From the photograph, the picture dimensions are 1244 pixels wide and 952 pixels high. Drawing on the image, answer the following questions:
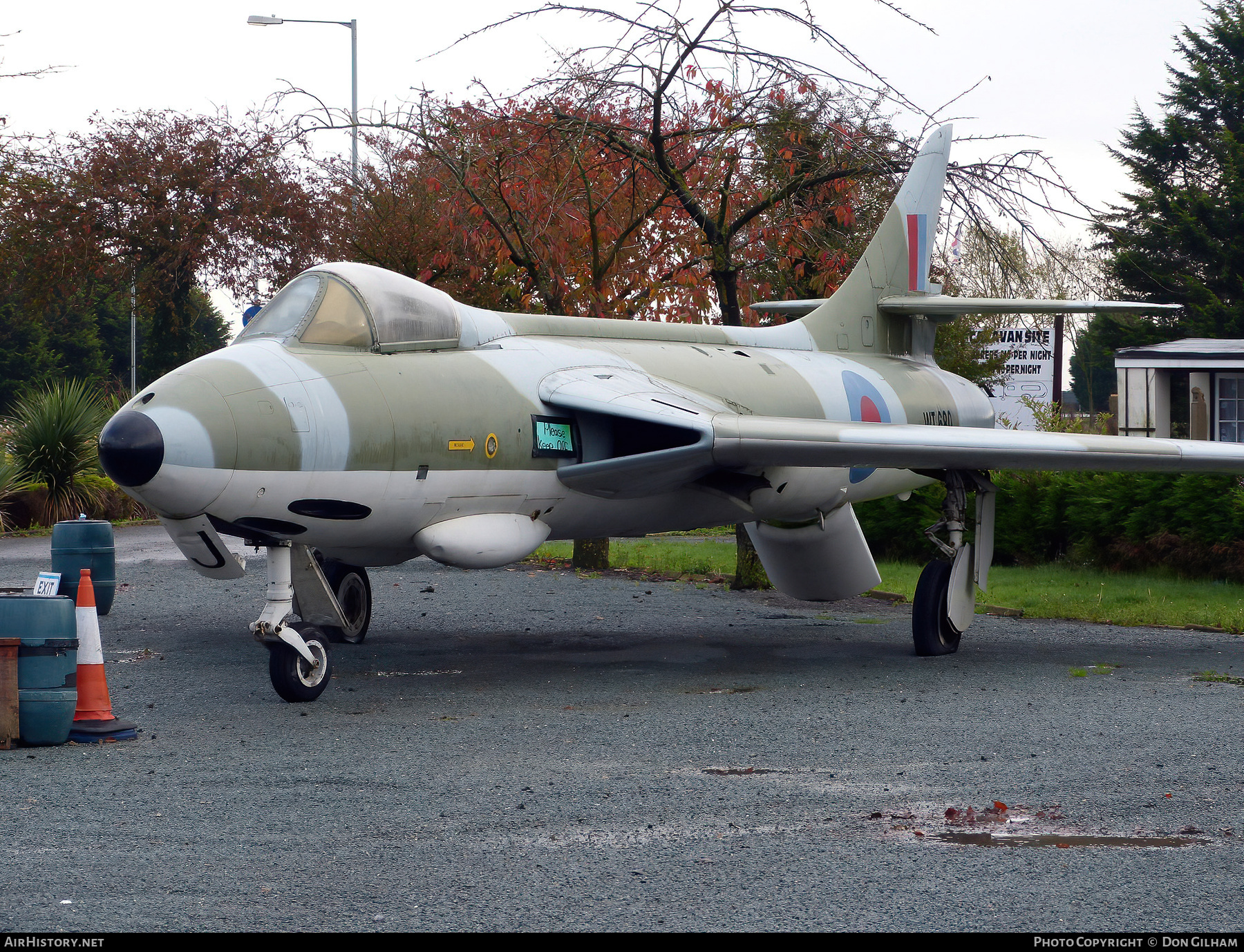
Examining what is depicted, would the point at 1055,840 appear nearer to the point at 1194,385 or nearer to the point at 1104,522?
the point at 1104,522

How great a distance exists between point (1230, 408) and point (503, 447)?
22.7 meters

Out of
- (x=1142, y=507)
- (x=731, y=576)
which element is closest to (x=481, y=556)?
(x=731, y=576)

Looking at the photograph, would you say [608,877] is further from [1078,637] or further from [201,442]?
[1078,637]

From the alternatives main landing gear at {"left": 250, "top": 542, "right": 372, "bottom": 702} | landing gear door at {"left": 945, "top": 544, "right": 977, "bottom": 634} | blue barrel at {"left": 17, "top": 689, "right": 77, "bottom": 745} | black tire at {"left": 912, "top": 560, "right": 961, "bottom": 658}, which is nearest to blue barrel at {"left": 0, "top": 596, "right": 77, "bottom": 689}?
blue barrel at {"left": 17, "top": 689, "right": 77, "bottom": 745}

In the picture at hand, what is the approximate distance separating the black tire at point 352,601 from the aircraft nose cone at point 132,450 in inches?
154

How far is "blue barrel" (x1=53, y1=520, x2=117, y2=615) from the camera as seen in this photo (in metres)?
12.1

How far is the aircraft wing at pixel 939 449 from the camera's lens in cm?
890

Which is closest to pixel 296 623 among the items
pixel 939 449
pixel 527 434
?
pixel 527 434

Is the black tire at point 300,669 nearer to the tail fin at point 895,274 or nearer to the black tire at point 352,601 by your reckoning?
the black tire at point 352,601

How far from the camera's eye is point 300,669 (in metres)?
8.05

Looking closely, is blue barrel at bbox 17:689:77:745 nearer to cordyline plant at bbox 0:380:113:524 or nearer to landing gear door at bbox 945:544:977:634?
Answer: landing gear door at bbox 945:544:977:634

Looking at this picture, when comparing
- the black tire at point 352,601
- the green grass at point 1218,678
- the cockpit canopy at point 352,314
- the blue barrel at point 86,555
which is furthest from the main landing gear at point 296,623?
the green grass at point 1218,678

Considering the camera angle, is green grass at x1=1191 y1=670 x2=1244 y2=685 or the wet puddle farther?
green grass at x1=1191 y1=670 x2=1244 y2=685

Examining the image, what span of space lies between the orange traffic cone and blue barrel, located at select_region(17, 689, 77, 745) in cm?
22
